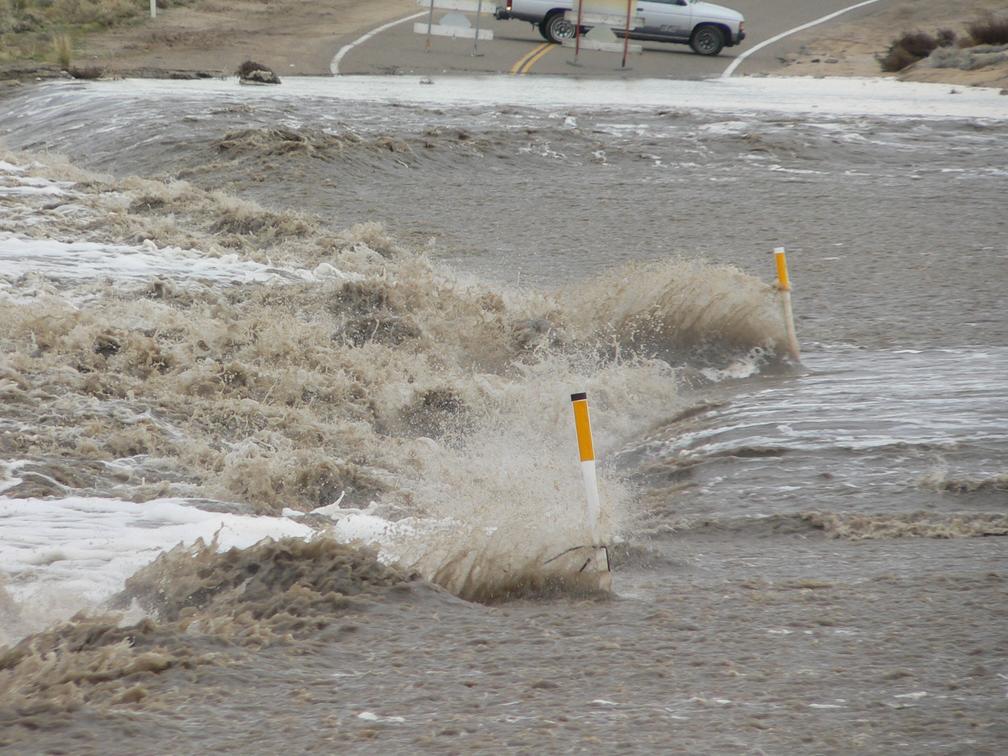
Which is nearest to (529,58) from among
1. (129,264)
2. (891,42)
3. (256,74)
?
(256,74)

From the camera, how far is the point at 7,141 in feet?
70.1

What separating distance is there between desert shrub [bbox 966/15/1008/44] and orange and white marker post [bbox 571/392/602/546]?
27888mm

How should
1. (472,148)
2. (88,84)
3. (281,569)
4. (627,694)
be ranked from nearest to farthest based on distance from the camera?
(627,694), (281,569), (472,148), (88,84)

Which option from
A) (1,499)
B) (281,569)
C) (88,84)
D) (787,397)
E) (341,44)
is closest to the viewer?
(281,569)

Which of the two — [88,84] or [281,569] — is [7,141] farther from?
[281,569]

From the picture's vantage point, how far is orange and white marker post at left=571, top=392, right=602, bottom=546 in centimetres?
607

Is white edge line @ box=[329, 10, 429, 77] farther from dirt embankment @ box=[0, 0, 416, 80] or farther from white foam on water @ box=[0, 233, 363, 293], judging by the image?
white foam on water @ box=[0, 233, 363, 293]

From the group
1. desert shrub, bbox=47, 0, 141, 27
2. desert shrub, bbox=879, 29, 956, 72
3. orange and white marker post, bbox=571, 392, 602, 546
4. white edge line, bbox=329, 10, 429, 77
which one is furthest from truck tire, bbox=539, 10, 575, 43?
orange and white marker post, bbox=571, 392, 602, 546

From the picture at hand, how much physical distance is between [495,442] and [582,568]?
3.52 meters

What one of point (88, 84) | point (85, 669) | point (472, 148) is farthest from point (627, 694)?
point (88, 84)

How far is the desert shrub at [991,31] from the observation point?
30.5 meters

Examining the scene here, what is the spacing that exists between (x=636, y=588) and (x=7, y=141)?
1806 cm

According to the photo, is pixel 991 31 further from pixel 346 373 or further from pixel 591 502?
pixel 591 502

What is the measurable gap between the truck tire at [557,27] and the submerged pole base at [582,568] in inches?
1123
